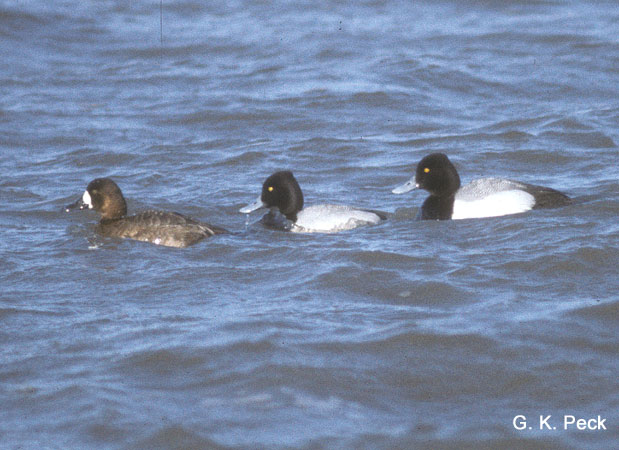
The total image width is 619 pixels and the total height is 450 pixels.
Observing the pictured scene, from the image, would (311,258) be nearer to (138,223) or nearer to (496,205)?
(138,223)

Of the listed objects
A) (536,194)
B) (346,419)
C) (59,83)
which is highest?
(59,83)

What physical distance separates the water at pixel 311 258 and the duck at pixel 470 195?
23 centimetres

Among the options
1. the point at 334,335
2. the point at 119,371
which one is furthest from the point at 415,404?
the point at 119,371

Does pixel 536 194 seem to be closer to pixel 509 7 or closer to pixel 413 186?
pixel 413 186

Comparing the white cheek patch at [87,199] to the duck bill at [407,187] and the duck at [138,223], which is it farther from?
the duck bill at [407,187]

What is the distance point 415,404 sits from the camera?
4.74 m

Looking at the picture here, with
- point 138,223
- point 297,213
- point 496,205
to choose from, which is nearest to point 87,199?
point 138,223

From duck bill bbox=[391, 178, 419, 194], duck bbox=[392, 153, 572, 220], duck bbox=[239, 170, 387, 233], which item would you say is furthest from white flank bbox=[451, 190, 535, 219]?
duck bbox=[239, 170, 387, 233]

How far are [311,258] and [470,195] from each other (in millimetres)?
1931

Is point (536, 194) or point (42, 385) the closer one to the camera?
point (42, 385)

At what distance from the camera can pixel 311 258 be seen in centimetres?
705

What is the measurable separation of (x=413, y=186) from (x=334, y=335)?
3.43m

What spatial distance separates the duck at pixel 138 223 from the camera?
7621mm

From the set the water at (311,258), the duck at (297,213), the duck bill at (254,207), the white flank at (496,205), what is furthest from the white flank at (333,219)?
the white flank at (496,205)
